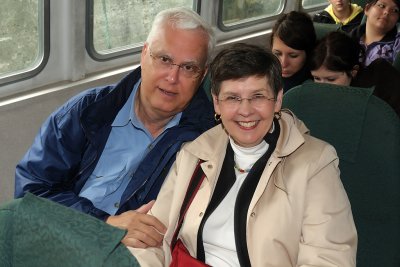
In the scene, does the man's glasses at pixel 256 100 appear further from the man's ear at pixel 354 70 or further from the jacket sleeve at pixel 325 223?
the man's ear at pixel 354 70

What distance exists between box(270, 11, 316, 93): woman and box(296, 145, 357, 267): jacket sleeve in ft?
4.67

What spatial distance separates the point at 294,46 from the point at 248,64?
143 cm

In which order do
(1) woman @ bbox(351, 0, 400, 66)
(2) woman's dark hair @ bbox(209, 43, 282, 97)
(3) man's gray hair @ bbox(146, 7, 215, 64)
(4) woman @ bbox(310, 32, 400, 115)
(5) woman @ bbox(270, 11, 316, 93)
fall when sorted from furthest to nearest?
(1) woman @ bbox(351, 0, 400, 66)
(5) woman @ bbox(270, 11, 316, 93)
(4) woman @ bbox(310, 32, 400, 115)
(3) man's gray hair @ bbox(146, 7, 215, 64)
(2) woman's dark hair @ bbox(209, 43, 282, 97)

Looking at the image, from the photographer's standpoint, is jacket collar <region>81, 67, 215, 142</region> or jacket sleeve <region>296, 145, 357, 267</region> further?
jacket collar <region>81, 67, 215, 142</region>

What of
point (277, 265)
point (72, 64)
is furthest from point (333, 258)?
point (72, 64)

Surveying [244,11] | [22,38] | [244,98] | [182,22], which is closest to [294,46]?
[182,22]

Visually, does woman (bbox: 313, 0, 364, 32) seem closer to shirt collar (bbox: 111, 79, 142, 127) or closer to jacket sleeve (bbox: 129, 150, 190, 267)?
shirt collar (bbox: 111, 79, 142, 127)

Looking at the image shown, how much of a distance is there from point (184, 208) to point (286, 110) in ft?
1.39

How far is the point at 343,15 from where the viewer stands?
443 cm

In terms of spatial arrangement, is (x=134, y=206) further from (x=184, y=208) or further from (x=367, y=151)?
(x=367, y=151)

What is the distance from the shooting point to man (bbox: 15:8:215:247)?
210 cm

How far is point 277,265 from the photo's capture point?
5.72 feet

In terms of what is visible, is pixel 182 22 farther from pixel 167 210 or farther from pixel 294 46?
pixel 294 46

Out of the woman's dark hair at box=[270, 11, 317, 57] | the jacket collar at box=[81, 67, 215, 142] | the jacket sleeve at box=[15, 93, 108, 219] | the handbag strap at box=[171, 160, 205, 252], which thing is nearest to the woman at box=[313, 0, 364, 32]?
the woman's dark hair at box=[270, 11, 317, 57]
